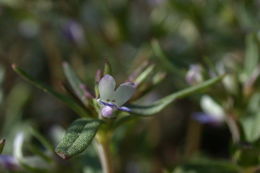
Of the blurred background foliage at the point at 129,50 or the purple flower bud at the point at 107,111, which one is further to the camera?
the blurred background foliage at the point at 129,50

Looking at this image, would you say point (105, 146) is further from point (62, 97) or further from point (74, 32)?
point (74, 32)

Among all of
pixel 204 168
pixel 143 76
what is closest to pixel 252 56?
pixel 204 168

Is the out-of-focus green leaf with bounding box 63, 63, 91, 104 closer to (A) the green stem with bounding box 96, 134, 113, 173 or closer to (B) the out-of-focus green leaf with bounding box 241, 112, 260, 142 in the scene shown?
(A) the green stem with bounding box 96, 134, 113, 173

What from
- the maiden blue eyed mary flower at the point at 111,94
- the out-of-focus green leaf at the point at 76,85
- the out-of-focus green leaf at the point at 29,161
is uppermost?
the maiden blue eyed mary flower at the point at 111,94

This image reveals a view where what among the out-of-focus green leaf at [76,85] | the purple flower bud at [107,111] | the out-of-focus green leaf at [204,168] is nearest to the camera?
the purple flower bud at [107,111]

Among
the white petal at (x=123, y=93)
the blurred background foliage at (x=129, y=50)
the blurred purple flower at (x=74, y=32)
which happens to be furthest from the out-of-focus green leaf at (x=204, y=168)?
the blurred purple flower at (x=74, y=32)

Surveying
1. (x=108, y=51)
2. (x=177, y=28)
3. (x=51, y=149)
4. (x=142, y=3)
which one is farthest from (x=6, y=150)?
(x=142, y=3)

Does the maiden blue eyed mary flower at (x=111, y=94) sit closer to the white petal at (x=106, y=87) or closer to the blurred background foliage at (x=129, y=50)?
the white petal at (x=106, y=87)
